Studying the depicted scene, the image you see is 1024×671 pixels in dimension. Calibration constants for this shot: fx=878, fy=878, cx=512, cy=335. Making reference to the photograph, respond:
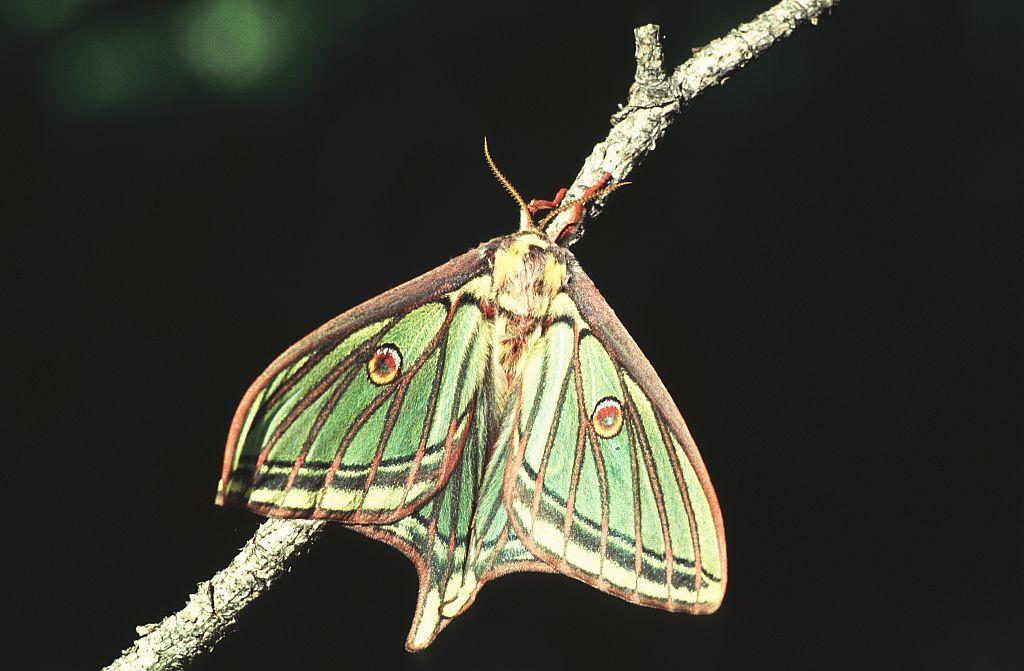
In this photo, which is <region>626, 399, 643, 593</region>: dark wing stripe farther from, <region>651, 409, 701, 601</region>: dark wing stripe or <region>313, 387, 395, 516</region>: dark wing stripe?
<region>313, 387, 395, 516</region>: dark wing stripe

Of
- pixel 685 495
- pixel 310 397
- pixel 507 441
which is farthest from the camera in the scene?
pixel 507 441

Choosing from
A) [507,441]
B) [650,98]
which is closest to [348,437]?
[507,441]

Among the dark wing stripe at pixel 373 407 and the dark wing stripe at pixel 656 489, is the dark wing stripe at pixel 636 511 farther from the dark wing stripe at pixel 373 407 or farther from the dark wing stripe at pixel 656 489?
the dark wing stripe at pixel 373 407

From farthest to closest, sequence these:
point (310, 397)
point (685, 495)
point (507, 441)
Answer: point (507, 441) < point (685, 495) < point (310, 397)

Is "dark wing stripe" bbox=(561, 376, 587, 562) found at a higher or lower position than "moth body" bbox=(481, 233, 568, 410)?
lower

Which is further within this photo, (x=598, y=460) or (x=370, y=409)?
(x=598, y=460)

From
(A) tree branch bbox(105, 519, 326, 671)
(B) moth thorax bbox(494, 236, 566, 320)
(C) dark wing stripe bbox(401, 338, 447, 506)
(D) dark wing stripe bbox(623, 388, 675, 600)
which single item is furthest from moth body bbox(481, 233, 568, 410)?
(A) tree branch bbox(105, 519, 326, 671)

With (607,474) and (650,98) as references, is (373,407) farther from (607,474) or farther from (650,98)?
(650,98)

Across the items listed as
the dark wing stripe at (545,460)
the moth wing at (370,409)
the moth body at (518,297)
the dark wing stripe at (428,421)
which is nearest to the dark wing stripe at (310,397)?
the moth wing at (370,409)
